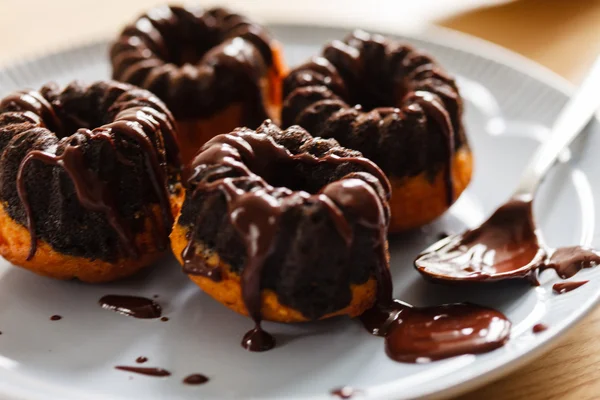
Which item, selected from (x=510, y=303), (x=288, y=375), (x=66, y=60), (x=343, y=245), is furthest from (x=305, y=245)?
(x=66, y=60)

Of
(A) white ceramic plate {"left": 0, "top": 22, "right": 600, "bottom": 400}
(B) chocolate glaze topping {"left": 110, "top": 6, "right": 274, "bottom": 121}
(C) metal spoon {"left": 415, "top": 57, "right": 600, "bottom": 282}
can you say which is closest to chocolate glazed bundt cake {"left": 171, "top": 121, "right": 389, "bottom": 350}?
(A) white ceramic plate {"left": 0, "top": 22, "right": 600, "bottom": 400}

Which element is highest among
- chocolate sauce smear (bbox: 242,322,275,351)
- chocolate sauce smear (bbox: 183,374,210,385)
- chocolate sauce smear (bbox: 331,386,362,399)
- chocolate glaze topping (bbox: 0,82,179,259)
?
chocolate glaze topping (bbox: 0,82,179,259)

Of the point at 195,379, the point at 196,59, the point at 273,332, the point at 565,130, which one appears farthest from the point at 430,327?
the point at 196,59

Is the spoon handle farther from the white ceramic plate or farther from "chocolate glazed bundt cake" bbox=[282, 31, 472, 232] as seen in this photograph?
"chocolate glazed bundt cake" bbox=[282, 31, 472, 232]

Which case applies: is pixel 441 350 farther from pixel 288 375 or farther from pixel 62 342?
pixel 62 342

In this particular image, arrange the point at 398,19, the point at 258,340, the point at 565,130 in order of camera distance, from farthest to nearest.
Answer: the point at 398,19, the point at 565,130, the point at 258,340

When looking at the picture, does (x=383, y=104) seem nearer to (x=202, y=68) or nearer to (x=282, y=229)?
(x=202, y=68)

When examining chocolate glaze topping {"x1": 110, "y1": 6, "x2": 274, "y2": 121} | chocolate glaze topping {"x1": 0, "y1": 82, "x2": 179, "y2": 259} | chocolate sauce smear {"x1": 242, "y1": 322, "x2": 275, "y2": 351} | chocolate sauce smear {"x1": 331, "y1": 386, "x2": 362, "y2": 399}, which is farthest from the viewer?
chocolate glaze topping {"x1": 110, "y1": 6, "x2": 274, "y2": 121}
